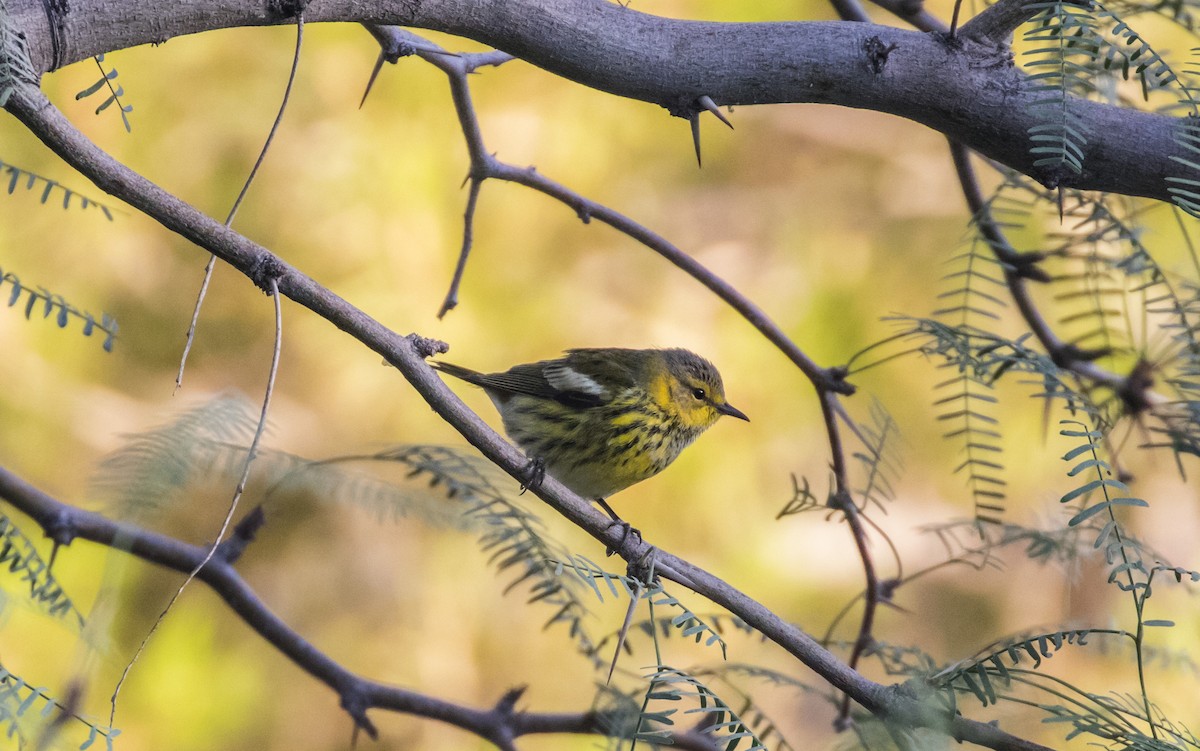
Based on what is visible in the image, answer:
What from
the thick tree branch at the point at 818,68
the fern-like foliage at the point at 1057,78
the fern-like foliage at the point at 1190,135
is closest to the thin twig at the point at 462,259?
the thick tree branch at the point at 818,68

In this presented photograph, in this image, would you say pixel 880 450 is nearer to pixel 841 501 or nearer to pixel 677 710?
pixel 841 501

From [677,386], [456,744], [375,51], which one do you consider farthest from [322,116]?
[456,744]

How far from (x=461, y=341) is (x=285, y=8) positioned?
202 centimetres

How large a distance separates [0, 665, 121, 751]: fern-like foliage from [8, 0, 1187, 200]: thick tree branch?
2.56 feet

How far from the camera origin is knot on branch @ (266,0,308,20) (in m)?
1.17

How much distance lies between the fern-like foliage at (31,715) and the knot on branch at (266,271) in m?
0.44

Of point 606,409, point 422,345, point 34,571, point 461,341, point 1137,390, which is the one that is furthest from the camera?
point 461,341

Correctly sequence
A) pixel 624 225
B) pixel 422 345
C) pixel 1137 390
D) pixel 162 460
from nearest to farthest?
pixel 162 460 → pixel 422 345 → pixel 1137 390 → pixel 624 225

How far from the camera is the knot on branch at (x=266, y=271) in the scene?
1116 mm

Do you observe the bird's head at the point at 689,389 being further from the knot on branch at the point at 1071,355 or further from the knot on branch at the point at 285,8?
the knot on branch at the point at 285,8

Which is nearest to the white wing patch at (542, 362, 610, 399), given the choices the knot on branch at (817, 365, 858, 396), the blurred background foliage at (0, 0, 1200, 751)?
the blurred background foliage at (0, 0, 1200, 751)

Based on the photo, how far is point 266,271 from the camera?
1.12 m

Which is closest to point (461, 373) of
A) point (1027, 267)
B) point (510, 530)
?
point (510, 530)

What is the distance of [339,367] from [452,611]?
802 millimetres
